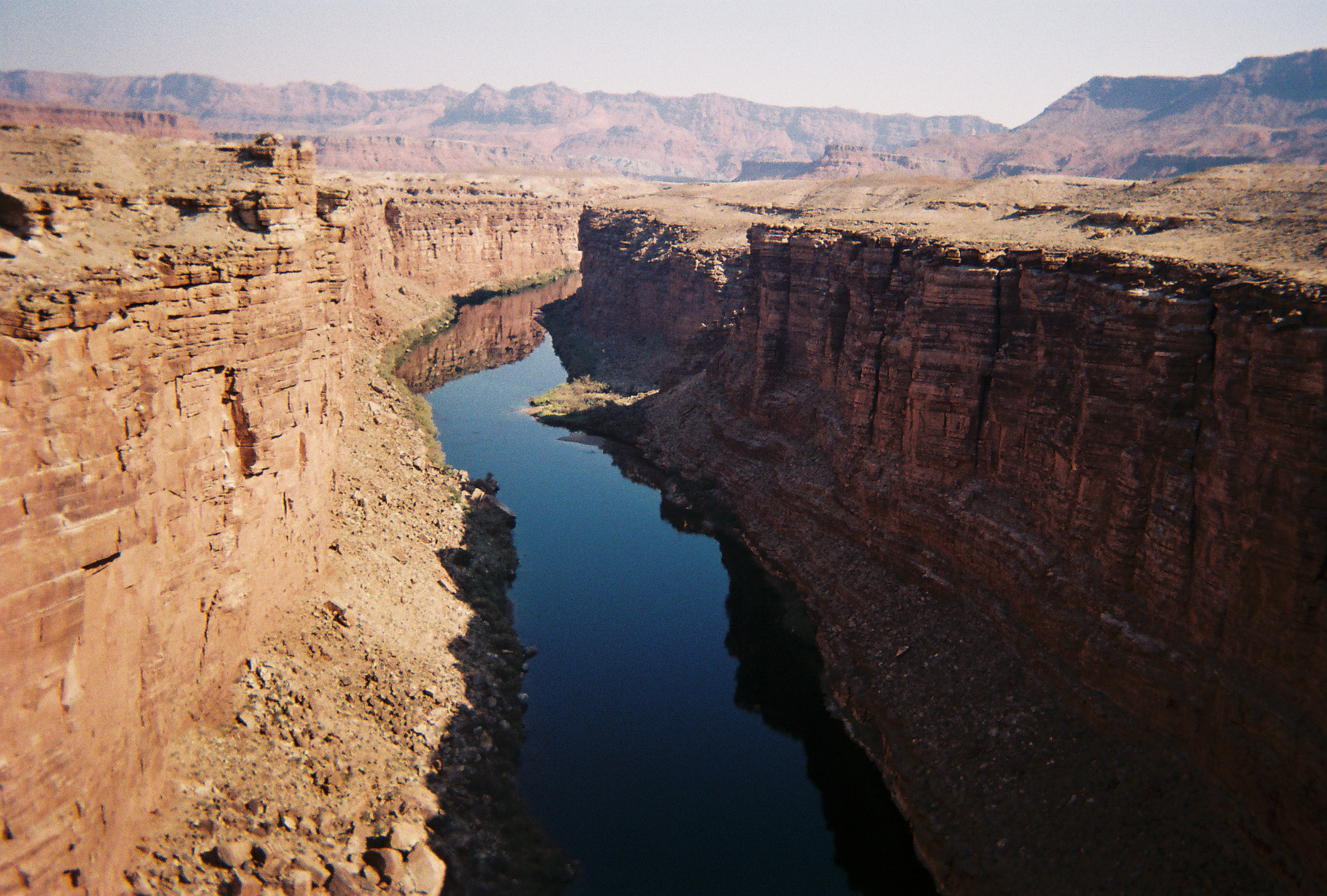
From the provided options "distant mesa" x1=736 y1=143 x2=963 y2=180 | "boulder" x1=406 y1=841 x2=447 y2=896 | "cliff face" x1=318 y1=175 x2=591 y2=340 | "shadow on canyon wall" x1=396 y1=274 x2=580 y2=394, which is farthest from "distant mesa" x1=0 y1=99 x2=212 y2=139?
"boulder" x1=406 y1=841 x2=447 y2=896

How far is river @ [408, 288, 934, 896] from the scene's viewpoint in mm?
20844

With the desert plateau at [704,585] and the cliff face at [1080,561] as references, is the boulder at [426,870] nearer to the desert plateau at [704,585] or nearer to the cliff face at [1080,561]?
the desert plateau at [704,585]

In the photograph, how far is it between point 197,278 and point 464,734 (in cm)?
1242

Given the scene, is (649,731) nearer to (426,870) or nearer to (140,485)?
(426,870)

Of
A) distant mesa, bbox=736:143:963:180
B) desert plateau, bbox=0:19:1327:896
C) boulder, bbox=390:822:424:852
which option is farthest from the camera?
distant mesa, bbox=736:143:963:180

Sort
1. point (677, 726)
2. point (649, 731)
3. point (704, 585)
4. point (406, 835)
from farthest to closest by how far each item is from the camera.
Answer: point (704, 585) → point (677, 726) → point (649, 731) → point (406, 835)

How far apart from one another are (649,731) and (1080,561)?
12157 mm

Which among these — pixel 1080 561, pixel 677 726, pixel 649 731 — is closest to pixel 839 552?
pixel 677 726

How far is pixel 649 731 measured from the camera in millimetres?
25188

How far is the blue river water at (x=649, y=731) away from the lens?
20.8 metres

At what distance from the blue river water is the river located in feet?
0.16

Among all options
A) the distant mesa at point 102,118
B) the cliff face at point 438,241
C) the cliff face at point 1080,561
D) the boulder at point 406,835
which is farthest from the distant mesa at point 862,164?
the boulder at point 406,835

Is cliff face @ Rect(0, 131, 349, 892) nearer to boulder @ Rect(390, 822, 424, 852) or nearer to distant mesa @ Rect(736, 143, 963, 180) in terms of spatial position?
boulder @ Rect(390, 822, 424, 852)

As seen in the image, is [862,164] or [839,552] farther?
[862,164]
